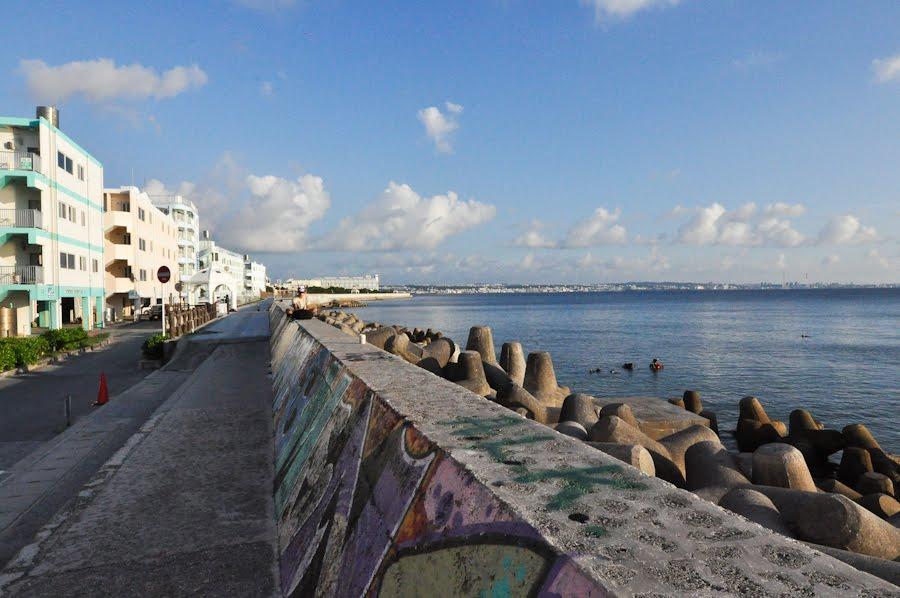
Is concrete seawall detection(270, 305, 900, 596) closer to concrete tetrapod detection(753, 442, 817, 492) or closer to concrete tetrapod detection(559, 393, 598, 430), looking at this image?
concrete tetrapod detection(753, 442, 817, 492)

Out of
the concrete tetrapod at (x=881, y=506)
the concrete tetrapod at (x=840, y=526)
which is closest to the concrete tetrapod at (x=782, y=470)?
the concrete tetrapod at (x=881, y=506)

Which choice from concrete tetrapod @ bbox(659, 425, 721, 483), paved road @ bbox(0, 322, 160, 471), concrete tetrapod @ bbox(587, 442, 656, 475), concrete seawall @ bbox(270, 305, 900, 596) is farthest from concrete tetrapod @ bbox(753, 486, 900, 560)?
paved road @ bbox(0, 322, 160, 471)

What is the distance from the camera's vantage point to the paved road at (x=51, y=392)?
10.8m

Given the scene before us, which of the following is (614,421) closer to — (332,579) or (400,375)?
(400,375)

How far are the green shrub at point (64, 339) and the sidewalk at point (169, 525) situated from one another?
64.4 ft

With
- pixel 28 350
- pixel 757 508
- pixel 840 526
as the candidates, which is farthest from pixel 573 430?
pixel 28 350

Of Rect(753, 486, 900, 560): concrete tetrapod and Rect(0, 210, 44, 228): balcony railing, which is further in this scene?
Rect(0, 210, 44, 228): balcony railing

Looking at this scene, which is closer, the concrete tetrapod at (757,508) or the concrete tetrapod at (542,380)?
the concrete tetrapod at (757,508)

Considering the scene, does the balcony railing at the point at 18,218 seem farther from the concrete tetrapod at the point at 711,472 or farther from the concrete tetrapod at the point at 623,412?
the concrete tetrapod at the point at 711,472

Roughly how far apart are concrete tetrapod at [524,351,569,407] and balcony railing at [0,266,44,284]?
29.1m

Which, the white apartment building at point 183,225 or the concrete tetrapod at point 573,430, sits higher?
the white apartment building at point 183,225

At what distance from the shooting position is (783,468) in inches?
242

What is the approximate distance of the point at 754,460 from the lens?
6.48m

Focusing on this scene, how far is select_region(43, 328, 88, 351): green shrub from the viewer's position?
79.4 feet
